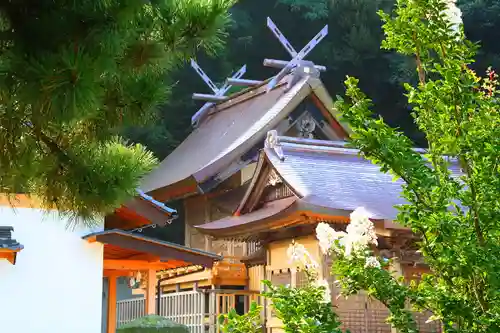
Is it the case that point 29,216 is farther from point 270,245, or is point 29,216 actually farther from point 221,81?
point 221,81

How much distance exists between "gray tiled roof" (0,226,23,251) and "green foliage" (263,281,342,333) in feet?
15.6

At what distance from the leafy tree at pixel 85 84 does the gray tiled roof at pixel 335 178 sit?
6.36m

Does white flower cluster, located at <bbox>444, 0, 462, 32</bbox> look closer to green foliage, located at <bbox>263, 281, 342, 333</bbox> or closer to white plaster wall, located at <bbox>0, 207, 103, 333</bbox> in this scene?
green foliage, located at <bbox>263, 281, 342, 333</bbox>

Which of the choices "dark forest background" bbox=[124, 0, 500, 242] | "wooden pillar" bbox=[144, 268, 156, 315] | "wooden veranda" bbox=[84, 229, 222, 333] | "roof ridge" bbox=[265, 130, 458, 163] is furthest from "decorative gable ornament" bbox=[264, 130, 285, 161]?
"dark forest background" bbox=[124, 0, 500, 242]

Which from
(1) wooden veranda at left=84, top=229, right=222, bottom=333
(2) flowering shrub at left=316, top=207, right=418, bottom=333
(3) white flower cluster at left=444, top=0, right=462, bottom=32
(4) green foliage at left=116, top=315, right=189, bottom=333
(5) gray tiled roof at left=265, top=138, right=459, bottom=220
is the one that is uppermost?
(5) gray tiled roof at left=265, top=138, right=459, bottom=220

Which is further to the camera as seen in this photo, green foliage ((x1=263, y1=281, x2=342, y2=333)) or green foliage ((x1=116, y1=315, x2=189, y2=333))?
green foliage ((x1=116, y1=315, x2=189, y2=333))

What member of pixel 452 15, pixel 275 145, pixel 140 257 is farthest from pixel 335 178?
pixel 452 15

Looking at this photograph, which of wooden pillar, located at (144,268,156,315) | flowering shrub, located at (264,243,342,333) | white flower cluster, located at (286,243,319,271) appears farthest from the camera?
wooden pillar, located at (144,268,156,315)

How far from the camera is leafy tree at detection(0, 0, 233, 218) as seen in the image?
3084 mm

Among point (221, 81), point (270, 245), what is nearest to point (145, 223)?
point (270, 245)

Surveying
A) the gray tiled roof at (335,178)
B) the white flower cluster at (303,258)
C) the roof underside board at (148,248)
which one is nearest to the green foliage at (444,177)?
the white flower cluster at (303,258)

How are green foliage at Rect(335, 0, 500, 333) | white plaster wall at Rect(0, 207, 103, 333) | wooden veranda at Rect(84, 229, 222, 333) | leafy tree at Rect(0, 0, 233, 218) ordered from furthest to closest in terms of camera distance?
wooden veranda at Rect(84, 229, 222, 333)
white plaster wall at Rect(0, 207, 103, 333)
green foliage at Rect(335, 0, 500, 333)
leafy tree at Rect(0, 0, 233, 218)

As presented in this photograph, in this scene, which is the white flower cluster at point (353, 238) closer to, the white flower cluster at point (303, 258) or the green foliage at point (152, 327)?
the white flower cluster at point (303, 258)

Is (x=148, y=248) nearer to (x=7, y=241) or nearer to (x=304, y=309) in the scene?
(x=7, y=241)
